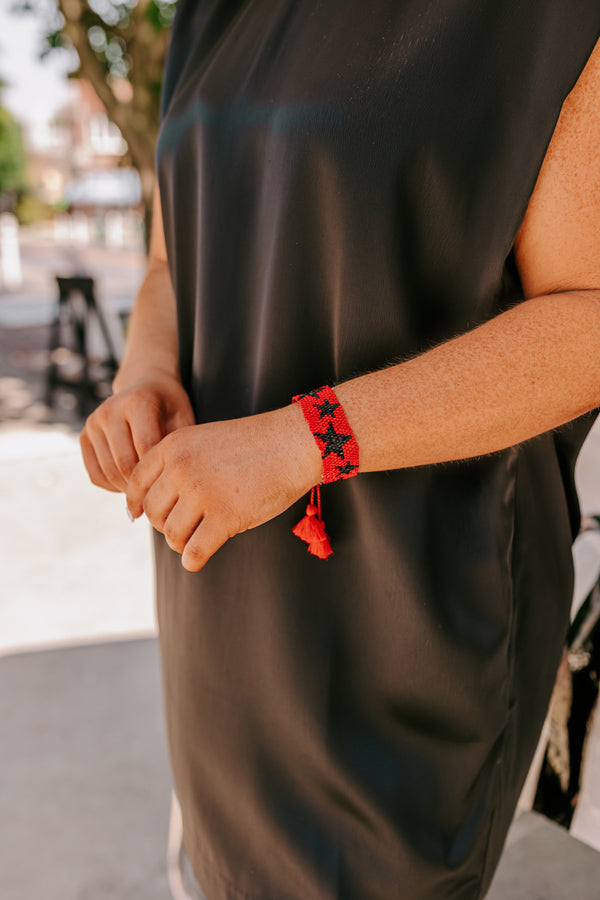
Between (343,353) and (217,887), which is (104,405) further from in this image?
(217,887)

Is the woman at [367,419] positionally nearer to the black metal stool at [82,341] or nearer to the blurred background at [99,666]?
the blurred background at [99,666]

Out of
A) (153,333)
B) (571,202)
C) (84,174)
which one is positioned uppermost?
(571,202)

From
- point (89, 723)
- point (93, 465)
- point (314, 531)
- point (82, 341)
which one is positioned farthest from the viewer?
point (82, 341)

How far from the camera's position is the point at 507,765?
34.7 inches

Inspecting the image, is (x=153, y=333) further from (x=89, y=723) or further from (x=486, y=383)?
(x=89, y=723)

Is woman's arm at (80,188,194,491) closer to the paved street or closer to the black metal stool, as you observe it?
the paved street

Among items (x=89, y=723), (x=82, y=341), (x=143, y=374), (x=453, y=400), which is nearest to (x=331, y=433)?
(x=453, y=400)

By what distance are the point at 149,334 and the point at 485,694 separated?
2.17 feet

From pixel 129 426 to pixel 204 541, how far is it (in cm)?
23

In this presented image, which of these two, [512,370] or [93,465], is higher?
[512,370]

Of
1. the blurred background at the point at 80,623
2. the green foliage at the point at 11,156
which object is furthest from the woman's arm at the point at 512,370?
the green foliage at the point at 11,156

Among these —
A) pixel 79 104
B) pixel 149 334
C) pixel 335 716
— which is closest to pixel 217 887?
pixel 335 716

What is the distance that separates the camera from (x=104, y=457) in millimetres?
848

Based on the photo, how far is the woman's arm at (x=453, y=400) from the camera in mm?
655
